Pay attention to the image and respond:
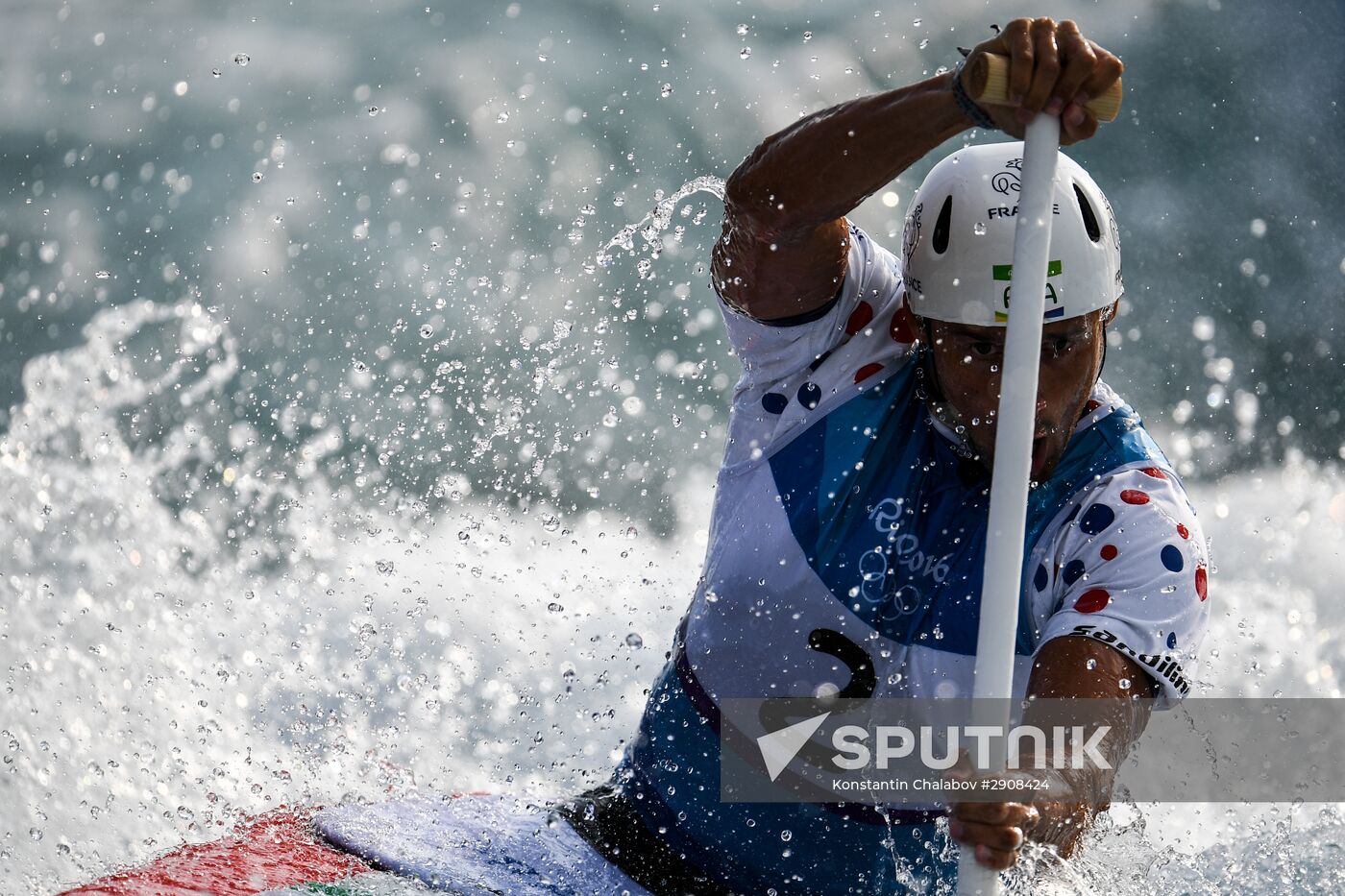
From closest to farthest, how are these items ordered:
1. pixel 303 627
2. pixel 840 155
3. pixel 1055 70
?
pixel 1055 70 → pixel 840 155 → pixel 303 627

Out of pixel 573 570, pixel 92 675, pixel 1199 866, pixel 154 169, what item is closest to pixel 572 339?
pixel 573 570

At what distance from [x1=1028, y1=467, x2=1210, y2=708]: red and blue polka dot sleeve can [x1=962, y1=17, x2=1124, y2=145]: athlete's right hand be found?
62cm

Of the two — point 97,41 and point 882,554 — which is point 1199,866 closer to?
point 882,554

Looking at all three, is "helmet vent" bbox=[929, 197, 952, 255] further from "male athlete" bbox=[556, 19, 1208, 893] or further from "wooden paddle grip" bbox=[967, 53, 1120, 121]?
"wooden paddle grip" bbox=[967, 53, 1120, 121]

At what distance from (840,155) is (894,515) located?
2.04ft

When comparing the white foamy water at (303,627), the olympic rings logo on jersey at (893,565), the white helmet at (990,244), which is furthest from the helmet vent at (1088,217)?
the white foamy water at (303,627)

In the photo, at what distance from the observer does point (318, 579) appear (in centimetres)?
566

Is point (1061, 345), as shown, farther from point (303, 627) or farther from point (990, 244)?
point (303, 627)

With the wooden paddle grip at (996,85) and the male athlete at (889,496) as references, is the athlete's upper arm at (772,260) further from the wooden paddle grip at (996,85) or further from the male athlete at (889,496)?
the wooden paddle grip at (996,85)

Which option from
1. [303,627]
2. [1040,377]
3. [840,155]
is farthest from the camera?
[303,627]

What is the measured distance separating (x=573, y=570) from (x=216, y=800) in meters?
2.27

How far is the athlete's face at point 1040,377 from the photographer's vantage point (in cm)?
215

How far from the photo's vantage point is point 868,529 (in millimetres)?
2309

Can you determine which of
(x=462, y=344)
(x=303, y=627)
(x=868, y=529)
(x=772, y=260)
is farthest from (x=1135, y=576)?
(x=462, y=344)
